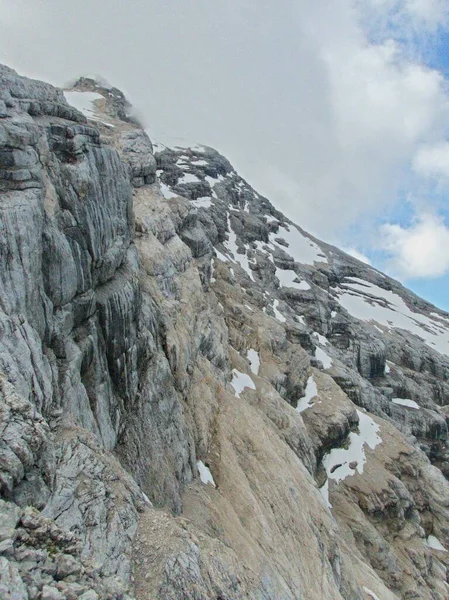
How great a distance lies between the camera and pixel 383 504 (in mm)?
53469

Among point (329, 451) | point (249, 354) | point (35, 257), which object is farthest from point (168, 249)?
point (329, 451)

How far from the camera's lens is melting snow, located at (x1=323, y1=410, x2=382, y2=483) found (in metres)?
57.6

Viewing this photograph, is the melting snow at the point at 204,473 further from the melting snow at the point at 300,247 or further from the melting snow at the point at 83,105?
the melting snow at the point at 300,247

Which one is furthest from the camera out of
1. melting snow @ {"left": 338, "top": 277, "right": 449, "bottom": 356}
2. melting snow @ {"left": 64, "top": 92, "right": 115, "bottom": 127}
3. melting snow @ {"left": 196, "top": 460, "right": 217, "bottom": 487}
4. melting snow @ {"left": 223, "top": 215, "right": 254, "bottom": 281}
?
melting snow @ {"left": 338, "top": 277, "right": 449, "bottom": 356}

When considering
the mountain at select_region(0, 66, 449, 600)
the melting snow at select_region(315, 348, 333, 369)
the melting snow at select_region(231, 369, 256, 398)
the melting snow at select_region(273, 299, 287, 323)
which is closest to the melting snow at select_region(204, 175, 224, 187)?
the melting snow at select_region(273, 299, 287, 323)

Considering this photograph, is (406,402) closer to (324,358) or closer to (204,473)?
(324,358)

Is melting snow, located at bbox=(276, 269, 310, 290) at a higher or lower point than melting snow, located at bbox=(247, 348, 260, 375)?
higher

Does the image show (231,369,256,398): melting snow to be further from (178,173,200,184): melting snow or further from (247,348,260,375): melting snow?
(178,173,200,184): melting snow

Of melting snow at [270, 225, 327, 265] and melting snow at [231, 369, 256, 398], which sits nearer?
melting snow at [231, 369, 256, 398]

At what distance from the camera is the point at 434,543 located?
57281 millimetres

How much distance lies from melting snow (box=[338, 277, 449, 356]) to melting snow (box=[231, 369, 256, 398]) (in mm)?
82660

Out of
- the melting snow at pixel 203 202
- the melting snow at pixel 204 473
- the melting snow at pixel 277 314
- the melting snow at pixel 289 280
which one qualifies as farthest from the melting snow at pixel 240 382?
the melting snow at pixel 203 202

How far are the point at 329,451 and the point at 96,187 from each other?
164 ft

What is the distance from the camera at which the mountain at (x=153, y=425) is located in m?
12.9
